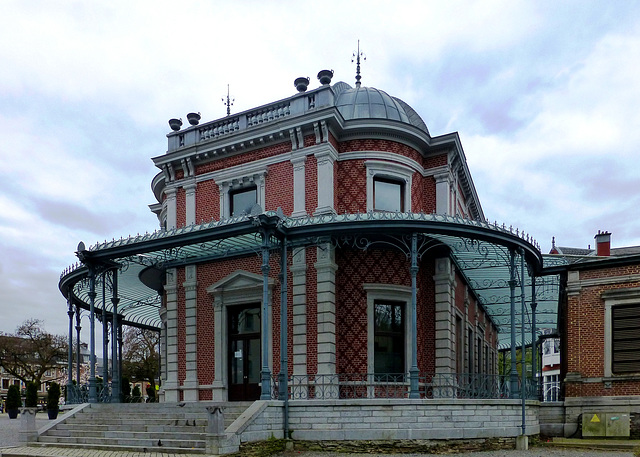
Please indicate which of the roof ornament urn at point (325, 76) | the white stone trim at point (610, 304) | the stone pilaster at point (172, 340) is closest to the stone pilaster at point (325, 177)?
the roof ornament urn at point (325, 76)

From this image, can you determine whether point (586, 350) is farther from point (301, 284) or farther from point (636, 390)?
point (301, 284)

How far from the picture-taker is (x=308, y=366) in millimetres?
15133

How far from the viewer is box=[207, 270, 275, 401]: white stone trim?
16.4 metres

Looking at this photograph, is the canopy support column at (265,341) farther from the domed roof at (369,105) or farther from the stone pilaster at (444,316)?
the domed roof at (369,105)

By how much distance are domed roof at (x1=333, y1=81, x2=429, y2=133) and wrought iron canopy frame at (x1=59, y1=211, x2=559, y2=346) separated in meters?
4.43

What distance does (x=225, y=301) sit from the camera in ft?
55.4

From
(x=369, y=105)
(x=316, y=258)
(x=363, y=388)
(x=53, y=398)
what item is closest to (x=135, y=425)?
(x=363, y=388)

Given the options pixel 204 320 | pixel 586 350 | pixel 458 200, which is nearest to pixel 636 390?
pixel 586 350

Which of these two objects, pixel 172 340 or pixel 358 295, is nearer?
pixel 358 295

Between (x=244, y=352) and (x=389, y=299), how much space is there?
4385 millimetres

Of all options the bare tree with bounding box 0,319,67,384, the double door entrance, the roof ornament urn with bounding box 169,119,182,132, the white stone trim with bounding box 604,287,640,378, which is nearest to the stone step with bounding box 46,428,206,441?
the double door entrance

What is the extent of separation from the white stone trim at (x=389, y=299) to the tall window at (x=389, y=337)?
0.50 ft

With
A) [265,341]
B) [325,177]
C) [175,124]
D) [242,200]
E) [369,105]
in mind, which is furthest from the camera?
[175,124]

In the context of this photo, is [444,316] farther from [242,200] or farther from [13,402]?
[13,402]
